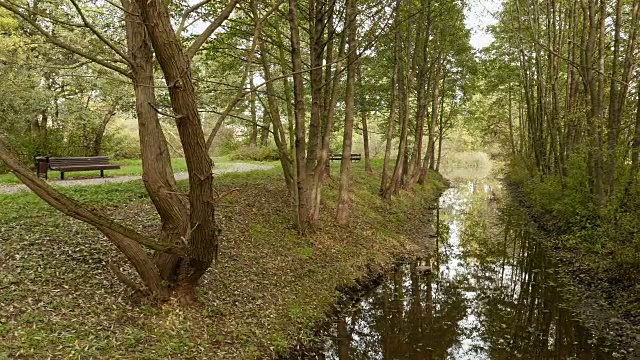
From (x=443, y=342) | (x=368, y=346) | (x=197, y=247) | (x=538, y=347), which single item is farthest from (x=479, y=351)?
(x=197, y=247)

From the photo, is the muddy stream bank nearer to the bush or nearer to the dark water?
the dark water

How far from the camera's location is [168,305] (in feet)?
18.3

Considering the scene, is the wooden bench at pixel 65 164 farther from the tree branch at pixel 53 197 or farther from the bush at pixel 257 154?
the bush at pixel 257 154

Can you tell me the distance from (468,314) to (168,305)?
17.6ft

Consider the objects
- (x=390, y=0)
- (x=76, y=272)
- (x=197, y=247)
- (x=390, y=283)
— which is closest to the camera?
(x=197, y=247)

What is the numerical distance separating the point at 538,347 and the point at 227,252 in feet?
17.8

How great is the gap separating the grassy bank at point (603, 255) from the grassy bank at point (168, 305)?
4426mm

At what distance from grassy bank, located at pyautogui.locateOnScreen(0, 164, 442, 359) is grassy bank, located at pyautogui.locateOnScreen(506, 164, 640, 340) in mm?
4426

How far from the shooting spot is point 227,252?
7848 mm

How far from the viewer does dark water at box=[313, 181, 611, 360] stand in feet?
21.3

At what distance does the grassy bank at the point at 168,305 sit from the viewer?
15.4 ft

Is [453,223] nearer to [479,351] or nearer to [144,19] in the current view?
[479,351]

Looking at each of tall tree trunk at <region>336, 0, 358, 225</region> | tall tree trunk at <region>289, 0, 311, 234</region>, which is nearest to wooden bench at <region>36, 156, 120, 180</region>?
tall tree trunk at <region>289, 0, 311, 234</region>

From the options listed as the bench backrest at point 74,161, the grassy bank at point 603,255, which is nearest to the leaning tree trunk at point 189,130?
the grassy bank at point 603,255
